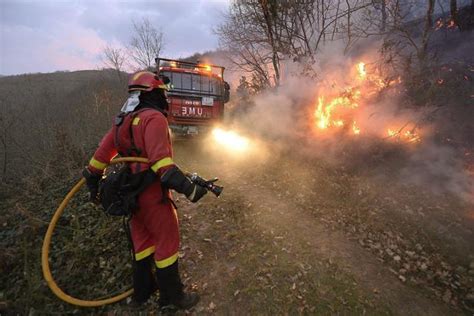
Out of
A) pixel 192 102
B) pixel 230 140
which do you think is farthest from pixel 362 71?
pixel 192 102

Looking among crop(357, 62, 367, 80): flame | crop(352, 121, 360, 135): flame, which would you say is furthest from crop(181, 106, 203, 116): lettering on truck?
crop(357, 62, 367, 80): flame

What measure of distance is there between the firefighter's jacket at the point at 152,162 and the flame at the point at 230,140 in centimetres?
695

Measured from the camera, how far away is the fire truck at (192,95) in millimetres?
9945

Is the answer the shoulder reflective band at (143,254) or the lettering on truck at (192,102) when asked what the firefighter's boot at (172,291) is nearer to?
the shoulder reflective band at (143,254)

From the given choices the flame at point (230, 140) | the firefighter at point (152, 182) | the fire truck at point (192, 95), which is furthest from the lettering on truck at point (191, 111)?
the firefighter at point (152, 182)

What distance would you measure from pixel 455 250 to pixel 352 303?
230cm

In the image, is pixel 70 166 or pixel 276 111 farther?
pixel 276 111

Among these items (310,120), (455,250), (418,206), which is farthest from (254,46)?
(455,250)

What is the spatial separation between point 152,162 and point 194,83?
25.2 feet

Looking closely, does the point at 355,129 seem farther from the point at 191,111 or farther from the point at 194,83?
the point at 194,83

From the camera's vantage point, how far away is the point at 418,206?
234 inches

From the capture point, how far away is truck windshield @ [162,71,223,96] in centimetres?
1002

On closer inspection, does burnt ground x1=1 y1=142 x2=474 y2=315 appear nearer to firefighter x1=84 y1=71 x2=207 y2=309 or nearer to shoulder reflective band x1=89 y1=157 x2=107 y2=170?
firefighter x1=84 y1=71 x2=207 y2=309

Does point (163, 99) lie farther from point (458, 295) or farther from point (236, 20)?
point (236, 20)
